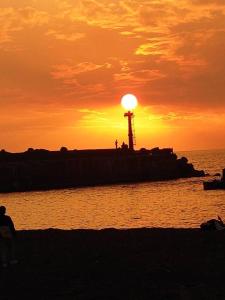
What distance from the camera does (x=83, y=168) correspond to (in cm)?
14838
